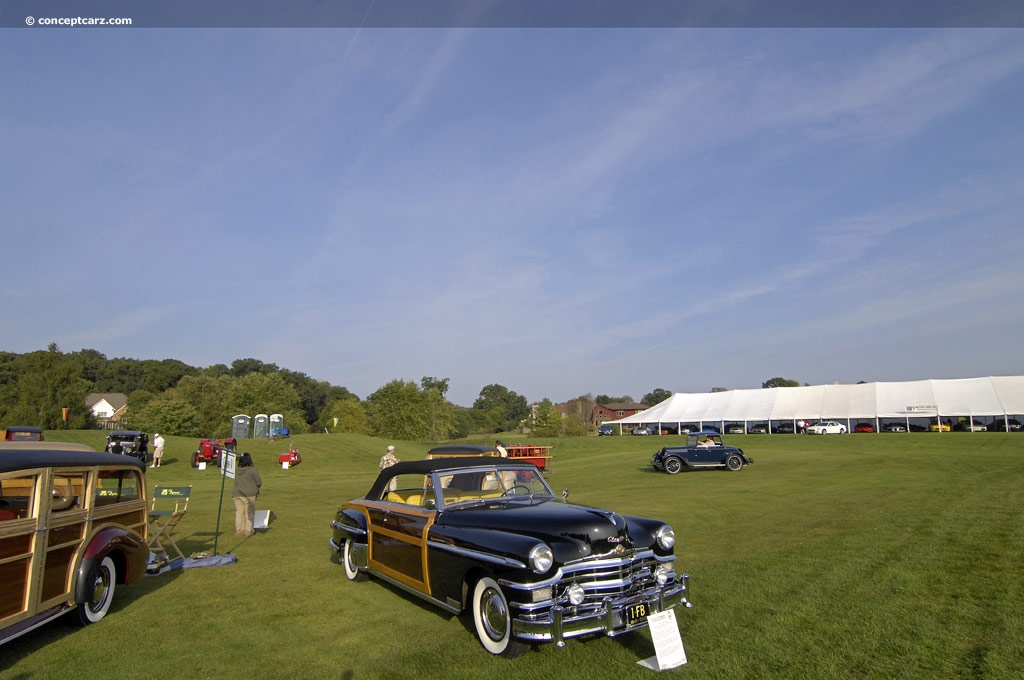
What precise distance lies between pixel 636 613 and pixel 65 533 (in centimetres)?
573

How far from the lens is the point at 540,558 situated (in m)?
5.12

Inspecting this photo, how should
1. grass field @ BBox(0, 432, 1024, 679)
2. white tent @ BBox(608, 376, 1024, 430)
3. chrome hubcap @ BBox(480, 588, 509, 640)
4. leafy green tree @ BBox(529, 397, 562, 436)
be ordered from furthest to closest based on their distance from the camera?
leafy green tree @ BBox(529, 397, 562, 436)
white tent @ BBox(608, 376, 1024, 430)
chrome hubcap @ BBox(480, 588, 509, 640)
grass field @ BBox(0, 432, 1024, 679)

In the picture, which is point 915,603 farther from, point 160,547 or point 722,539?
point 160,547

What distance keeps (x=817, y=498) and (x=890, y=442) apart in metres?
32.9

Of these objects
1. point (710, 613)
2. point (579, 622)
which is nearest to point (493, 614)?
point (579, 622)

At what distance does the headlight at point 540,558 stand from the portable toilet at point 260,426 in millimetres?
48891

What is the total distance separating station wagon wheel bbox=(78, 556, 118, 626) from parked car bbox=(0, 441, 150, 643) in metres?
0.01

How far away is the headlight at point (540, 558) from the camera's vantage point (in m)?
5.08

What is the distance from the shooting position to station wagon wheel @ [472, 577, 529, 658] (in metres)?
5.31

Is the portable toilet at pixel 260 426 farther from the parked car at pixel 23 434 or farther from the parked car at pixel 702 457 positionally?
the parked car at pixel 702 457

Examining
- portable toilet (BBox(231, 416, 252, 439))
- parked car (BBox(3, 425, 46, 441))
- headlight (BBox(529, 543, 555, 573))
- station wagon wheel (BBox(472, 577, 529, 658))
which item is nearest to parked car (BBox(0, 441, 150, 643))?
station wagon wheel (BBox(472, 577, 529, 658))

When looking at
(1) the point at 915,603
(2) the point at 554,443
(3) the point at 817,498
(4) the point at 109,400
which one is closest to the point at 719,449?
(3) the point at 817,498

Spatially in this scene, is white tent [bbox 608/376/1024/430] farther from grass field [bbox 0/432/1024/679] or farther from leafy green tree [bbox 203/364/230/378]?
leafy green tree [bbox 203/364/230/378]

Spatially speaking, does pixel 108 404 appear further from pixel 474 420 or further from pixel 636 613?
pixel 636 613
